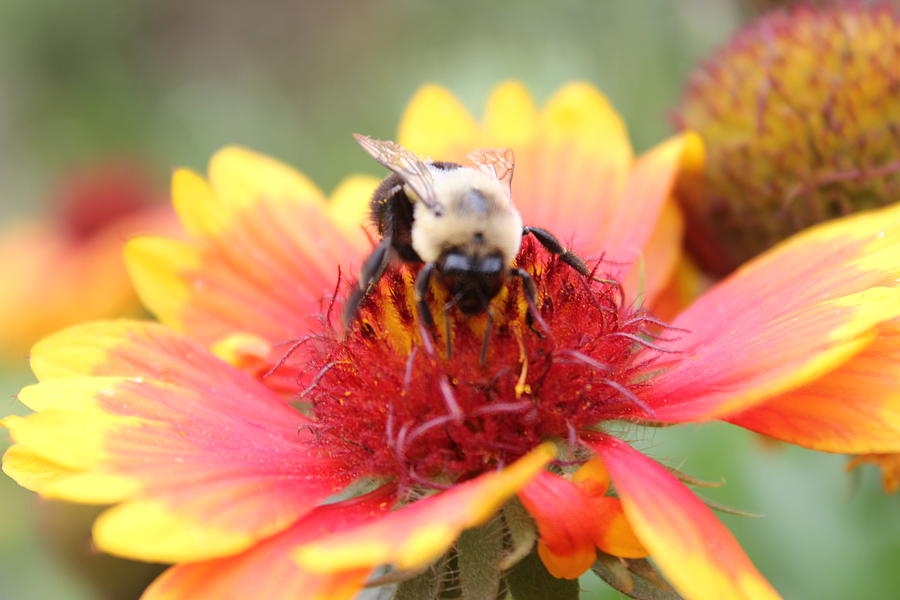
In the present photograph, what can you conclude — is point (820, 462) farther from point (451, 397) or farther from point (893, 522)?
point (451, 397)

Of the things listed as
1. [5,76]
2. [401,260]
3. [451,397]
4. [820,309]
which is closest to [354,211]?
[401,260]

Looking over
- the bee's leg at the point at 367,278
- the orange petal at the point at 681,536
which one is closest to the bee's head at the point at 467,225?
the bee's leg at the point at 367,278

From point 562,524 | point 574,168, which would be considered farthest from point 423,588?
point 574,168

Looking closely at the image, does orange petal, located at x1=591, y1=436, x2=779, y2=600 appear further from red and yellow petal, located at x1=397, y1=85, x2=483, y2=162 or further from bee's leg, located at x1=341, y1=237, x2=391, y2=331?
red and yellow petal, located at x1=397, y1=85, x2=483, y2=162

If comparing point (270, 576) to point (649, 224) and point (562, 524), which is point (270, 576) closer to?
point (562, 524)

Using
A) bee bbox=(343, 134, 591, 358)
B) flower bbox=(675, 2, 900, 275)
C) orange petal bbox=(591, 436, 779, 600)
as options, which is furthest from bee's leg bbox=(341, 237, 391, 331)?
flower bbox=(675, 2, 900, 275)
